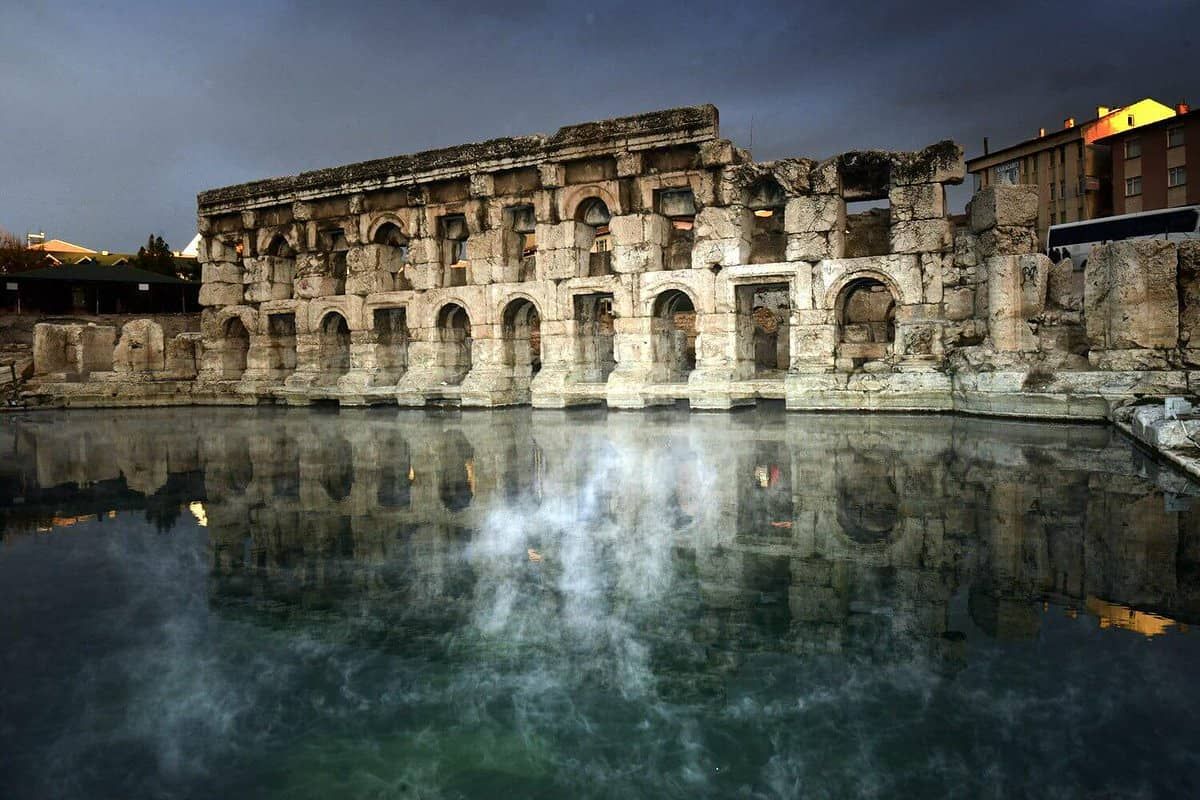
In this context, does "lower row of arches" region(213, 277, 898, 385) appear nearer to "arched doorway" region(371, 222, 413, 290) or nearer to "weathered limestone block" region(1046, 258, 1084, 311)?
"arched doorway" region(371, 222, 413, 290)

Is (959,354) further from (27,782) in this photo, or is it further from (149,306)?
(149,306)

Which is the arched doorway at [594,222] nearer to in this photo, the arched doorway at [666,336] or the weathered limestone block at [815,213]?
the arched doorway at [666,336]

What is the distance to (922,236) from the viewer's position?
14141 mm

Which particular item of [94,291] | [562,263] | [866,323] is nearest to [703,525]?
[562,263]

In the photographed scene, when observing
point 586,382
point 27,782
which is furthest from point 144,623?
point 586,382

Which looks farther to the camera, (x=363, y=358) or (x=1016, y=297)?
(x=363, y=358)

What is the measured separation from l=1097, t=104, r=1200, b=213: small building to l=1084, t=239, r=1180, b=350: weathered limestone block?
24.6 metres

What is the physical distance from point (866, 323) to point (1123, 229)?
12204mm

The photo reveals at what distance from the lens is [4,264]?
40.9m

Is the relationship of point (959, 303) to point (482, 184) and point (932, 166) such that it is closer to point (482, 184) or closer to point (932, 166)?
point (932, 166)

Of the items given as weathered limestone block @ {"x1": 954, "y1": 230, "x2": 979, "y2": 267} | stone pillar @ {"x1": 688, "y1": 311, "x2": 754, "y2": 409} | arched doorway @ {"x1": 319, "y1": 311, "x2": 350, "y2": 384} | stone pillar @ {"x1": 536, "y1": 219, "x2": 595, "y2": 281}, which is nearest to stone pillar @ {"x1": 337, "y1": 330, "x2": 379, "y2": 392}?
arched doorway @ {"x1": 319, "y1": 311, "x2": 350, "y2": 384}

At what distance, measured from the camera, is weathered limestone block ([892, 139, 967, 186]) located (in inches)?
550

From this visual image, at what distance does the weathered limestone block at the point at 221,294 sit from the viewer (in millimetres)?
22281

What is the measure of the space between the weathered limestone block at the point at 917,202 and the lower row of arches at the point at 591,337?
1.37 m
